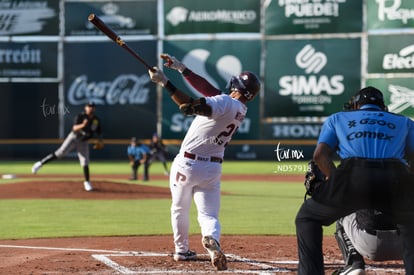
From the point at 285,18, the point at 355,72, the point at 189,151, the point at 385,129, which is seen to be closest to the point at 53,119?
the point at 285,18

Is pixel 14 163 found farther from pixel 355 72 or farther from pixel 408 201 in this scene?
pixel 408 201

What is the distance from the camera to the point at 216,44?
3356cm

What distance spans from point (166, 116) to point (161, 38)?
136 inches

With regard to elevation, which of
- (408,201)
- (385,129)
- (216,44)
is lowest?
(408,201)

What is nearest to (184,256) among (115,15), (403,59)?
(403,59)

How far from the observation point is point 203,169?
7.88 meters

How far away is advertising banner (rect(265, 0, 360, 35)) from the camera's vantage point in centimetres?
3231

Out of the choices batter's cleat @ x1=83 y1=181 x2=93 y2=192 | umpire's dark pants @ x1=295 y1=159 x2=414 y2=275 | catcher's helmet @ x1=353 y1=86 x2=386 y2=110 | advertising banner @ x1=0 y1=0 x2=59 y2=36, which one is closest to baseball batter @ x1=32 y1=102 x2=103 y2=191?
batter's cleat @ x1=83 y1=181 x2=93 y2=192

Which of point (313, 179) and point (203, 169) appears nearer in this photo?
point (313, 179)

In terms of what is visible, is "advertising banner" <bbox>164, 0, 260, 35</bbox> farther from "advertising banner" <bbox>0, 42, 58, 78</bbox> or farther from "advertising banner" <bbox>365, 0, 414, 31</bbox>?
"advertising banner" <bbox>0, 42, 58, 78</bbox>

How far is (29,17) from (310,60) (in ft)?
42.1

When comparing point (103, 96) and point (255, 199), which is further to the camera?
point (103, 96)

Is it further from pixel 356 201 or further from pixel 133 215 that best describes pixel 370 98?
pixel 133 215

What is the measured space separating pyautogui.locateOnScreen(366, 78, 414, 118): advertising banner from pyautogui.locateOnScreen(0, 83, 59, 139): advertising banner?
1418 centimetres
